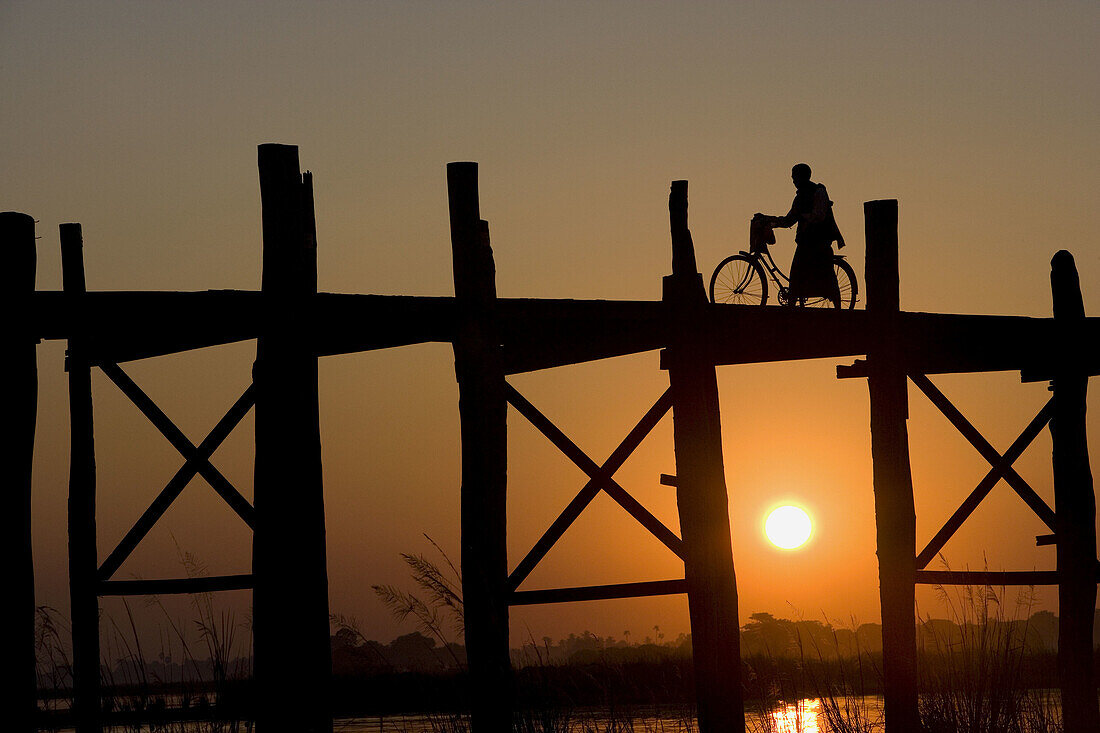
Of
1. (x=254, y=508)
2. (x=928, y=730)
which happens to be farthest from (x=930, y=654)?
(x=254, y=508)

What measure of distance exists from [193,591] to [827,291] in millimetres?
6944

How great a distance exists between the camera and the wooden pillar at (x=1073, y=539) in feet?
35.1

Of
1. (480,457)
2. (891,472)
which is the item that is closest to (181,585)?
(480,457)

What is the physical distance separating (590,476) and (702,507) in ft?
2.64

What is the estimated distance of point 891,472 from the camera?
10203 millimetres

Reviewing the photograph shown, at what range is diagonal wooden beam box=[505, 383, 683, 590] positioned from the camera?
9.13m

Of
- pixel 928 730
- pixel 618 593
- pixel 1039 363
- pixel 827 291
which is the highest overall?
pixel 827 291

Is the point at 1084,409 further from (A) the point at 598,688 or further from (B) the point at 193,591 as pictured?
(B) the point at 193,591

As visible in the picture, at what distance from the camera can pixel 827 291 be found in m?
13.4

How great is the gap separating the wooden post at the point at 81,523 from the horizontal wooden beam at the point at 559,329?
1.37 ft

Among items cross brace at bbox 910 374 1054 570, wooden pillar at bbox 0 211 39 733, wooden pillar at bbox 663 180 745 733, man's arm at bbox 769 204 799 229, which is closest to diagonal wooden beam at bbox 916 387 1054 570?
cross brace at bbox 910 374 1054 570

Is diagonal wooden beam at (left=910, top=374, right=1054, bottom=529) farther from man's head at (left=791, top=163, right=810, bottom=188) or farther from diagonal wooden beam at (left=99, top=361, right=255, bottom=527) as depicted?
diagonal wooden beam at (left=99, top=361, right=255, bottom=527)

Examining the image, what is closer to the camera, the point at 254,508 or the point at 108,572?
the point at 254,508

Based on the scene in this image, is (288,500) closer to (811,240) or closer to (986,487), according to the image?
(986,487)
